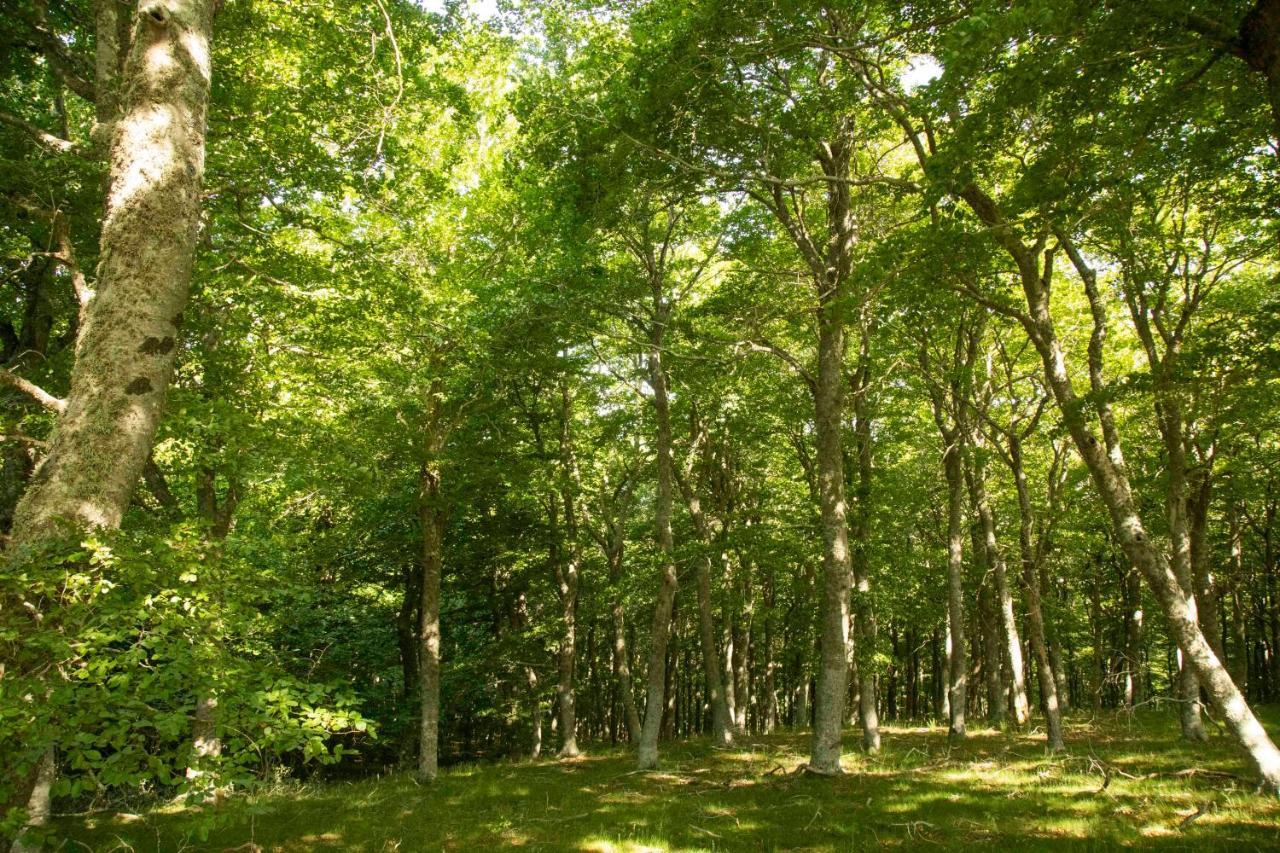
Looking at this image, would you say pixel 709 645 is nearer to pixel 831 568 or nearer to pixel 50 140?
pixel 831 568

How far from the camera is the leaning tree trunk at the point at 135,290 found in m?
4.28

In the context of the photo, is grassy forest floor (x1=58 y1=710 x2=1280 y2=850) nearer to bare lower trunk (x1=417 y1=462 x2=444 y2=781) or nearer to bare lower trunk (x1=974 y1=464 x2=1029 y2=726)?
bare lower trunk (x1=417 y1=462 x2=444 y2=781)

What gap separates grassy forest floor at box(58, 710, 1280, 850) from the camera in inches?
300

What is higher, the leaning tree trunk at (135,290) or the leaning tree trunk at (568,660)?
the leaning tree trunk at (135,290)

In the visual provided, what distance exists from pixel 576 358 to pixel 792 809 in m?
12.5

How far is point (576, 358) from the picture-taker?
18906mm

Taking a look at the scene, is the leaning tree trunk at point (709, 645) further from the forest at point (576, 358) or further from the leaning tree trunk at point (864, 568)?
the leaning tree trunk at point (864, 568)

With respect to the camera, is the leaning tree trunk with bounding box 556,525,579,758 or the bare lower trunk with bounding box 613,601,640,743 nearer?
the leaning tree trunk with bounding box 556,525,579,758

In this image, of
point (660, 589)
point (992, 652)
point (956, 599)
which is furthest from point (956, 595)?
point (992, 652)

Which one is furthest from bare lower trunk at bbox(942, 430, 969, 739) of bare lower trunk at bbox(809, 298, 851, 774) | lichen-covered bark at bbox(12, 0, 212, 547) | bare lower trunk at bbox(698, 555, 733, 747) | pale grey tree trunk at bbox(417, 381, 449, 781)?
lichen-covered bark at bbox(12, 0, 212, 547)

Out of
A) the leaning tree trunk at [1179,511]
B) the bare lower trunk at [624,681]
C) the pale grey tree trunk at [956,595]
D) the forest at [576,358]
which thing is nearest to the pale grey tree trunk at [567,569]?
the forest at [576,358]

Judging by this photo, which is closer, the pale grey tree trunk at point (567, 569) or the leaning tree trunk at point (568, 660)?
the pale grey tree trunk at point (567, 569)

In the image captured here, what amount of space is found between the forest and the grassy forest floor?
0.40 feet

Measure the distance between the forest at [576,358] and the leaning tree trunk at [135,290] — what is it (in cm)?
3
